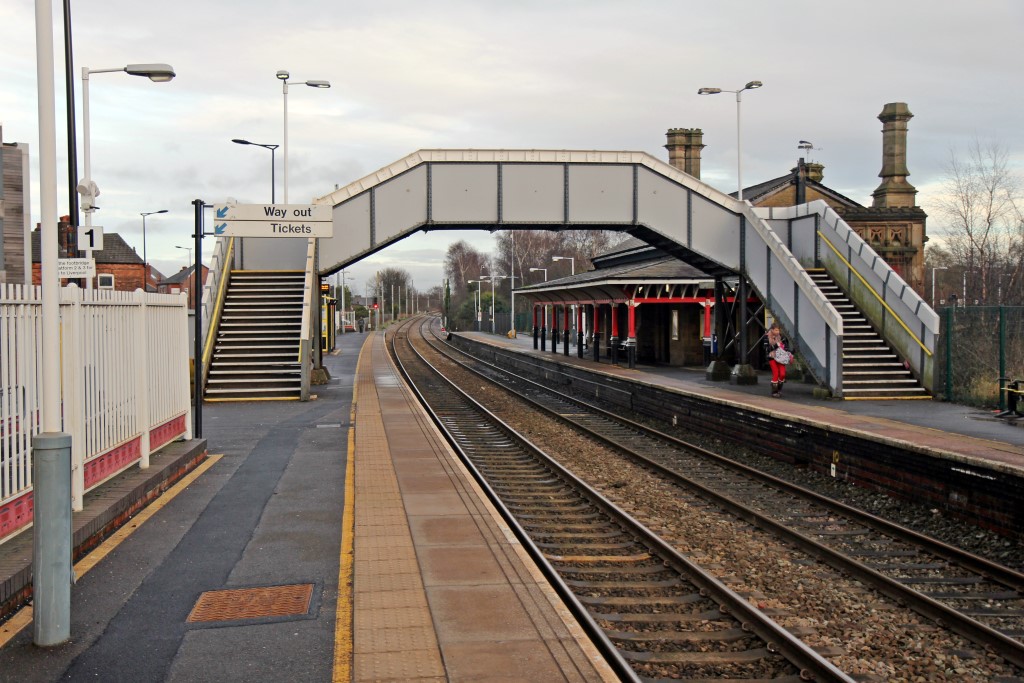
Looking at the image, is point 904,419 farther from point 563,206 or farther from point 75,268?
point 75,268

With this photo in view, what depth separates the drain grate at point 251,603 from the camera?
566 centimetres

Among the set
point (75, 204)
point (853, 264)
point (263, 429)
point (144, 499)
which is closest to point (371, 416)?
point (263, 429)

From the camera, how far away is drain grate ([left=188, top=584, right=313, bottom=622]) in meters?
5.66

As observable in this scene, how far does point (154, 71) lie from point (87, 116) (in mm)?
2718

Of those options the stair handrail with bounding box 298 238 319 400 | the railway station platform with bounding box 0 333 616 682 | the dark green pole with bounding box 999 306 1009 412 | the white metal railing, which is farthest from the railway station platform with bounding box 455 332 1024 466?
the white metal railing

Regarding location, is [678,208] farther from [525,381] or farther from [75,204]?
[75,204]

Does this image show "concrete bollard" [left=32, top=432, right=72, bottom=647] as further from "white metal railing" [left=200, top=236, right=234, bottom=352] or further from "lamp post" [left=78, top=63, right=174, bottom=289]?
"white metal railing" [left=200, top=236, right=234, bottom=352]

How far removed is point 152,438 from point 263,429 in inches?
194

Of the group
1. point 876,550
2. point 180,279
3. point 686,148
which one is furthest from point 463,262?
point 876,550

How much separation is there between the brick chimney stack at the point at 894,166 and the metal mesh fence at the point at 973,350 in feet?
54.5

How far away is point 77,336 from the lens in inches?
285

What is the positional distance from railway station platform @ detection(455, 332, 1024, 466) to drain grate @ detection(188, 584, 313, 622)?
7.00 m

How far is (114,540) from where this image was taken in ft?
24.3

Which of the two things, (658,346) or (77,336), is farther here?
(658,346)
